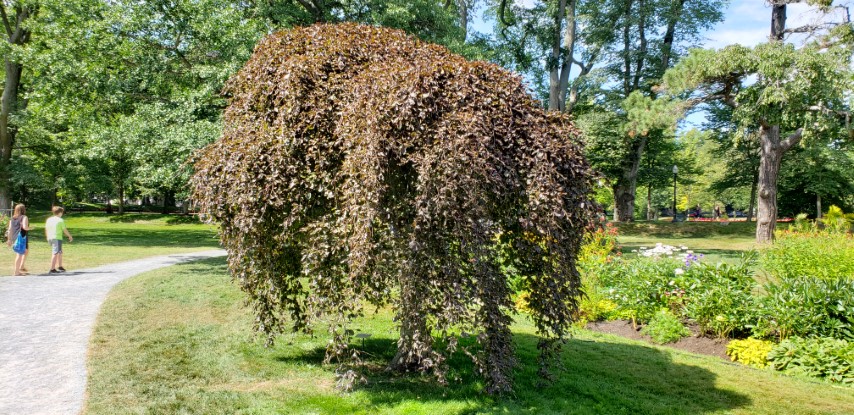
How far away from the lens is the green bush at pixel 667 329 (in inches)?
302

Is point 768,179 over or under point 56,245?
over

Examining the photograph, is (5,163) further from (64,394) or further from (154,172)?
(64,394)

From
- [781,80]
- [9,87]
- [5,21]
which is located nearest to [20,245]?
[9,87]

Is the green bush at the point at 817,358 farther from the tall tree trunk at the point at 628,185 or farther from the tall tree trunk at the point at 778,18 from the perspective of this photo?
the tall tree trunk at the point at 628,185

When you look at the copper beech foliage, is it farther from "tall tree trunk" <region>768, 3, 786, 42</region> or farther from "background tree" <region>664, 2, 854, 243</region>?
"tall tree trunk" <region>768, 3, 786, 42</region>

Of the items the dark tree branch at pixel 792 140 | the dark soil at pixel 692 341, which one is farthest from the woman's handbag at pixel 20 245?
the dark tree branch at pixel 792 140

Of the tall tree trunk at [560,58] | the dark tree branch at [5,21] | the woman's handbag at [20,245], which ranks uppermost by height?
the dark tree branch at [5,21]

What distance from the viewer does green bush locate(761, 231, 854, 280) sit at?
28.0 ft

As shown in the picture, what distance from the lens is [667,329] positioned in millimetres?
7703

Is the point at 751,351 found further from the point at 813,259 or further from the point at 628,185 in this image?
the point at 628,185

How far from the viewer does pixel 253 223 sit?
4.80m

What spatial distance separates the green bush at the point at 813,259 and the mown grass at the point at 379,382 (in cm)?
341

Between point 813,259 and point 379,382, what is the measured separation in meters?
8.00

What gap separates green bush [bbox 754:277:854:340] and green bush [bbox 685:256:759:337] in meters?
0.23
